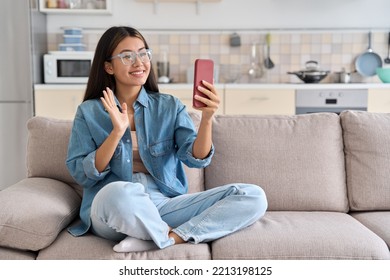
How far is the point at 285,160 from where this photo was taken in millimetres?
2324

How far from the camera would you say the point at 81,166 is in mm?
2018

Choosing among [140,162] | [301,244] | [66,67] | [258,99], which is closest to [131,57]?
[140,162]

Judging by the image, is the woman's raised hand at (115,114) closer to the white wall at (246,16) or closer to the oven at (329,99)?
the oven at (329,99)

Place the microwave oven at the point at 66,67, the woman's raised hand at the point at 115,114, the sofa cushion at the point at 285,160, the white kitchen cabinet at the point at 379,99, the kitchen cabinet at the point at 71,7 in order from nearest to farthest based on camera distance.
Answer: the woman's raised hand at the point at 115,114
the sofa cushion at the point at 285,160
the white kitchen cabinet at the point at 379,99
the microwave oven at the point at 66,67
the kitchen cabinet at the point at 71,7

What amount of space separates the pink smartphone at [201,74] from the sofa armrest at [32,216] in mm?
594

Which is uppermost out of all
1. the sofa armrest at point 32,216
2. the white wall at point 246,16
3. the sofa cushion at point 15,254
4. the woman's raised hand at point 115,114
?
the white wall at point 246,16

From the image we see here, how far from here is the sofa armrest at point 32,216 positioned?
1.82 metres

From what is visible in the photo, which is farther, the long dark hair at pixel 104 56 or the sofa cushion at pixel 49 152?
the sofa cushion at pixel 49 152

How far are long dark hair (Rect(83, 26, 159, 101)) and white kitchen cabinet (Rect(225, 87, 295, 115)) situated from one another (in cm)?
211

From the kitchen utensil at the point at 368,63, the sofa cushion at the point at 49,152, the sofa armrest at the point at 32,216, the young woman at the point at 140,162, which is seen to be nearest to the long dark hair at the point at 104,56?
the young woman at the point at 140,162

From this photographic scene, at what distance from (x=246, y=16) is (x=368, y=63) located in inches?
42.8

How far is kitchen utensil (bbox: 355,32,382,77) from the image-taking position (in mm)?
4781

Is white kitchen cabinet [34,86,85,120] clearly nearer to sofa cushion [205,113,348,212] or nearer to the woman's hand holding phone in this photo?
sofa cushion [205,113,348,212]

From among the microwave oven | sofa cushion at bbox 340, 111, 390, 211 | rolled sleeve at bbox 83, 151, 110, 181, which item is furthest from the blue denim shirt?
the microwave oven
